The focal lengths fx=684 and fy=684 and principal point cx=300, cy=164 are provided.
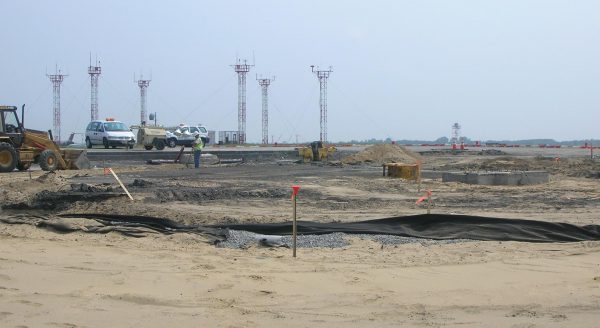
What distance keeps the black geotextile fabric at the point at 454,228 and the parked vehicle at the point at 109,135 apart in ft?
113

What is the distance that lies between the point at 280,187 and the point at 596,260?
10.6 metres

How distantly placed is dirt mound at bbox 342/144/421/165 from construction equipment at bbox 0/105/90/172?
1359cm

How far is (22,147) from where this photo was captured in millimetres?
25469

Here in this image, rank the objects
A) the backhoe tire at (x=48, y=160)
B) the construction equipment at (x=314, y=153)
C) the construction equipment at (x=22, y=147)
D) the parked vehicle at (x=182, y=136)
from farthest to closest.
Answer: the parked vehicle at (x=182, y=136) → the construction equipment at (x=314, y=153) → the backhoe tire at (x=48, y=160) → the construction equipment at (x=22, y=147)

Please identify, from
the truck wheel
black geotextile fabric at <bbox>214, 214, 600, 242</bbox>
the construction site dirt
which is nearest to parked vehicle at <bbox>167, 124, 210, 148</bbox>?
the truck wheel

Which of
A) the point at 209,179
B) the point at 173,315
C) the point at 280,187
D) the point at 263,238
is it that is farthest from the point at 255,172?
the point at 173,315

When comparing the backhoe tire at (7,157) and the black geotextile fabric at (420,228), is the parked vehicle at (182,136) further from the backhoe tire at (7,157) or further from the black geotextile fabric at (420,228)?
the black geotextile fabric at (420,228)

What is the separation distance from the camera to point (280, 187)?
18281mm

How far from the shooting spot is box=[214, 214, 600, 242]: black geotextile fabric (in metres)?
9.98

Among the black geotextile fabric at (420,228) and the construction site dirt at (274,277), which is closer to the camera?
the construction site dirt at (274,277)

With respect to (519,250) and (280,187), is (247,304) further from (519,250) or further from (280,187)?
(280,187)

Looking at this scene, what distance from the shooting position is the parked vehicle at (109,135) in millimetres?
43625

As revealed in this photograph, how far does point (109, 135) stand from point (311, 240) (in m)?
36.0

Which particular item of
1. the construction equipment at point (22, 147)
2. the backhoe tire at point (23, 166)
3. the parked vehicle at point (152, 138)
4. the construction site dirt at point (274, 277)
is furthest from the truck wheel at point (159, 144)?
the construction site dirt at point (274, 277)
